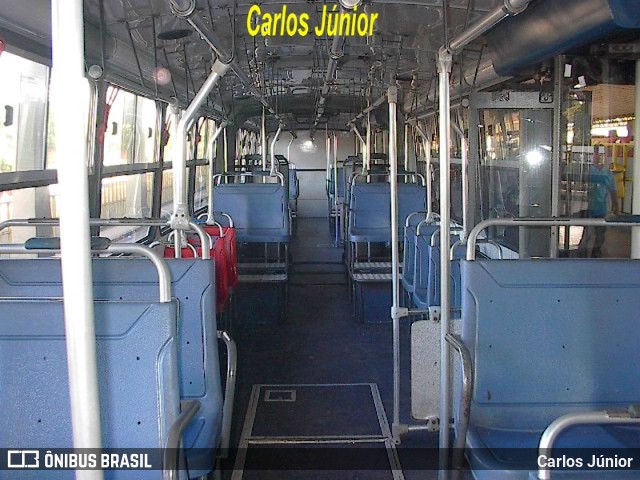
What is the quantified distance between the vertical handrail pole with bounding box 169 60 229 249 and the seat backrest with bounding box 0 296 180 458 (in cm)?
99

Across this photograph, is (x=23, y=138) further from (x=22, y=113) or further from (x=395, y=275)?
(x=395, y=275)

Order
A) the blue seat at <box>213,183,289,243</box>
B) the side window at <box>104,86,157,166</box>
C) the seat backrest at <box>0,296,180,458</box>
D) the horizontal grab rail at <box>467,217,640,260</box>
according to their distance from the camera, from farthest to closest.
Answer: the blue seat at <box>213,183,289,243</box> < the side window at <box>104,86,157,166</box> < the horizontal grab rail at <box>467,217,640,260</box> < the seat backrest at <box>0,296,180,458</box>

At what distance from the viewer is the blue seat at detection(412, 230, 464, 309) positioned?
443 cm

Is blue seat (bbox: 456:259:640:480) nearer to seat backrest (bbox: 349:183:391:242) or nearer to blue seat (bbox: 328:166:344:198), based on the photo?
seat backrest (bbox: 349:183:391:242)

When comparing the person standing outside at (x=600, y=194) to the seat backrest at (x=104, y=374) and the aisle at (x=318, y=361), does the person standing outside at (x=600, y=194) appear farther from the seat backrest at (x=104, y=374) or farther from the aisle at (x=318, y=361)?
the seat backrest at (x=104, y=374)

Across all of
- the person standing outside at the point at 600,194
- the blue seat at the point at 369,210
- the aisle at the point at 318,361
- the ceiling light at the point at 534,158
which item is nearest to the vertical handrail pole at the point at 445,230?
the aisle at the point at 318,361

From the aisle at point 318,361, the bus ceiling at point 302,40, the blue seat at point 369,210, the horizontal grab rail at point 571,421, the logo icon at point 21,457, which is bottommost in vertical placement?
the aisle at point 318,361

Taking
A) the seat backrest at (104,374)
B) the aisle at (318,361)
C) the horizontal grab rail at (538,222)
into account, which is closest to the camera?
the seat backrest at (104,374)

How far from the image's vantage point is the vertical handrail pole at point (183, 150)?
106 inches

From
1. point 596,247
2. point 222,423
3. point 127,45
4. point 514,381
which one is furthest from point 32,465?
point 596,247

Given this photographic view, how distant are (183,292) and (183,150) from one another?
0.76 metres

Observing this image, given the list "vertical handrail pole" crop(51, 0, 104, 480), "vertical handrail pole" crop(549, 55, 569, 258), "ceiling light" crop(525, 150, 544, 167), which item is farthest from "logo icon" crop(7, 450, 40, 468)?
"ceiling light" crop(525, 150, 544, 167)

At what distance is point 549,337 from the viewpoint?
2570 mm

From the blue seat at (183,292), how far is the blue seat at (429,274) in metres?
1.91
